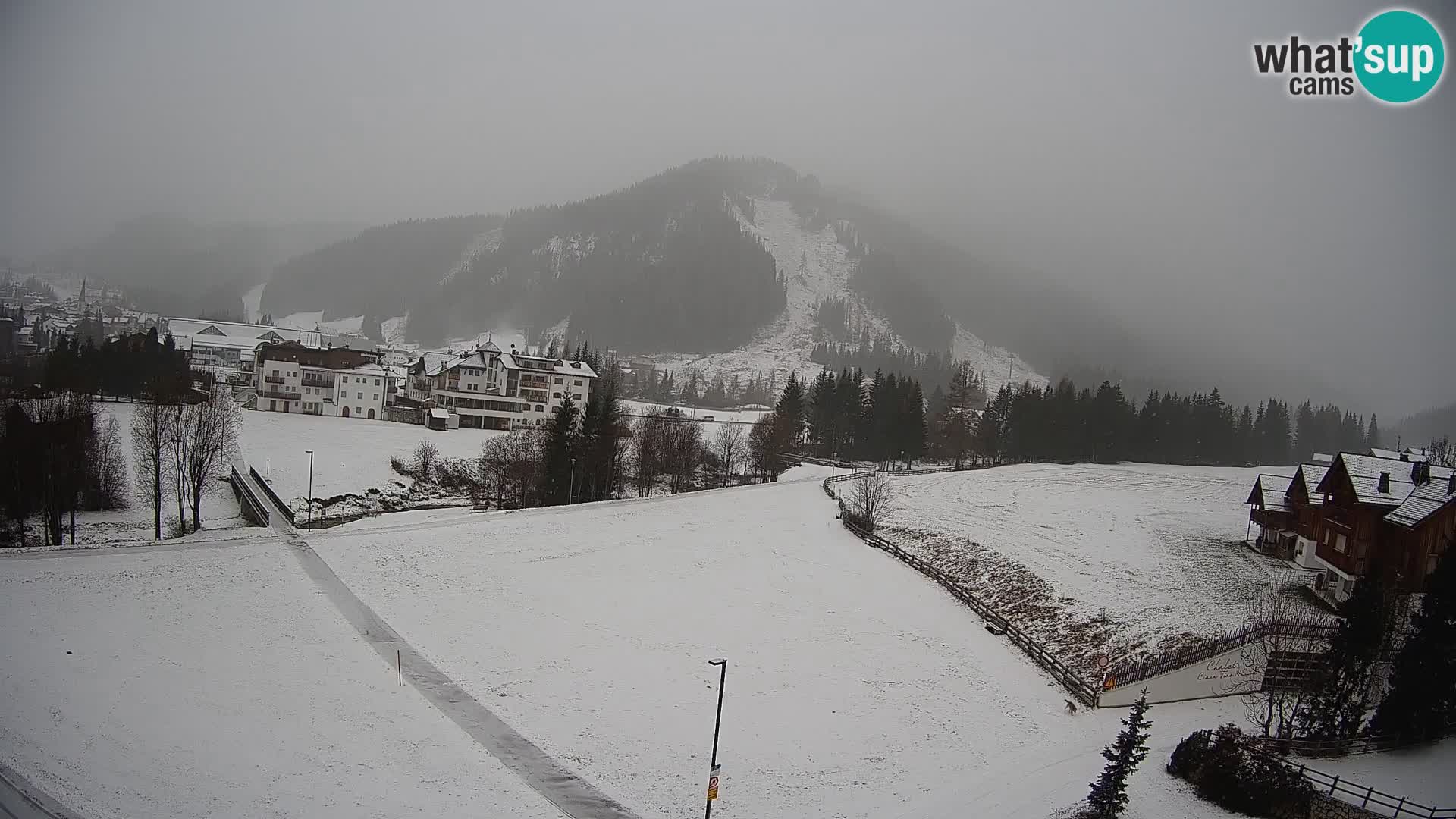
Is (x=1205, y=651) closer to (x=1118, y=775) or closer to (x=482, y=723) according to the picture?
(x=1118, y=775)

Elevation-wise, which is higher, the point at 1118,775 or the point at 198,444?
the point at 198,444

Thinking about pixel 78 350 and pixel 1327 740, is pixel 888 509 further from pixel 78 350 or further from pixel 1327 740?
pixel 78 350

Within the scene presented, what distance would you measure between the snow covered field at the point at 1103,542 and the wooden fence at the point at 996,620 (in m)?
1.63

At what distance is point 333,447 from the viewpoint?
64.4 meters

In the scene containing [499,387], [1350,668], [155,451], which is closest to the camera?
[1350,668]

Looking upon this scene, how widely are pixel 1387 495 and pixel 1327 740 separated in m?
16.8

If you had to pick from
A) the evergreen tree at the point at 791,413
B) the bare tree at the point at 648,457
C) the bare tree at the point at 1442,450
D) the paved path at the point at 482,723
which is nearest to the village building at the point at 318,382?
the bare tree at the point at 648,457

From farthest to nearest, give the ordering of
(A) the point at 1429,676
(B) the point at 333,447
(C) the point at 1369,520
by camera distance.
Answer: (B) the point at 333,447, (C) the point at 1369,520, (A) the point at 1429,676

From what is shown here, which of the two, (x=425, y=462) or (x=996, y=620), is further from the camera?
(x=425, y=462)

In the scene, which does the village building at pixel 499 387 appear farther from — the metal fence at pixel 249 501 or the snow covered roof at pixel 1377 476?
the snow covered roof at pixel 1377 476

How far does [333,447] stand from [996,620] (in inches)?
2210

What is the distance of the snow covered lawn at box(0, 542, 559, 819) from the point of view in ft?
58.8

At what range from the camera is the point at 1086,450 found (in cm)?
9319

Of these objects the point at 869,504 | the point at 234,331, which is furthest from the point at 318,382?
the point at 869,504
